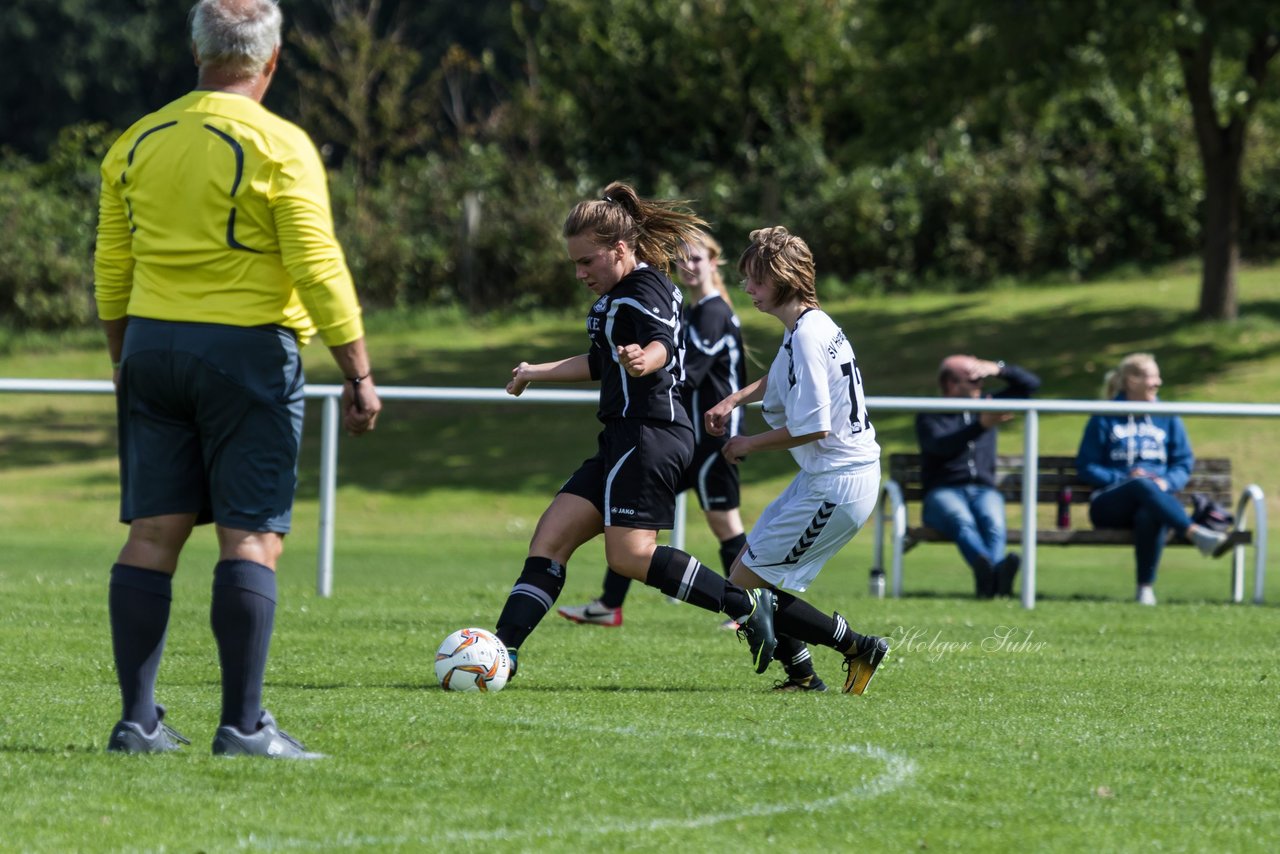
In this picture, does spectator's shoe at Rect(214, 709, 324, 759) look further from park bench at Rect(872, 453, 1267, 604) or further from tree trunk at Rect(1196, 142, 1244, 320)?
tree trunk at Rect(1196, 142, 1244, 320)

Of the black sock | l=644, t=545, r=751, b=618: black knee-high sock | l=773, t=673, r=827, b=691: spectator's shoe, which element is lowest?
the black sock

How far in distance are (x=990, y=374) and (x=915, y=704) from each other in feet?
12.7

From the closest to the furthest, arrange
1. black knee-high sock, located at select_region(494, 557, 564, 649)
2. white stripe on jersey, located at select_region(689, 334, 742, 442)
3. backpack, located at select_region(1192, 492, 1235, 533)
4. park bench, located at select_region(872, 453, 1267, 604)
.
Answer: black knee-high sock, located at select_region(494, 557, 564, 649) → white stripe on jersey, located at select_region(689, 334, 742, 442) → park bench, located at select_region(872, 453, 1267, 604) → backpack, located at select_region(1192, 492, 1235, 533)

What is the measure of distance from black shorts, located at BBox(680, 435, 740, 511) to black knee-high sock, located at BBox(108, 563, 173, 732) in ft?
13.5

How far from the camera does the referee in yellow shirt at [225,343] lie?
443 cm

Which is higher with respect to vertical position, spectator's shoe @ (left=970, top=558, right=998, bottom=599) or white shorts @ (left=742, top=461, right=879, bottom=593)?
white shorts @ (left=742, top=461, right=879, bottom=593)

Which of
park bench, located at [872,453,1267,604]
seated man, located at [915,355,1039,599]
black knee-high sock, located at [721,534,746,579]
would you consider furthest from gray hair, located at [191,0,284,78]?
park bench, located at [872,453,1267,604]

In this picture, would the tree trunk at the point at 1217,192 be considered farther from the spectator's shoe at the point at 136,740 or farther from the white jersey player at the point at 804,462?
the spectator's shoe at the point at 136,740

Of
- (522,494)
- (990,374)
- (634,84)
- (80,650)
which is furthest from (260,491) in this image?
(634,84)

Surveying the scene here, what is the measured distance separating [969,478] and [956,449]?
244 mm

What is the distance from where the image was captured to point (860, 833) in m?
3.83

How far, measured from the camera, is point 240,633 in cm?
452

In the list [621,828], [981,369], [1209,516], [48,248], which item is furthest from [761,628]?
[48,248]

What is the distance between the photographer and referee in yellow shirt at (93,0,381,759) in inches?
174
